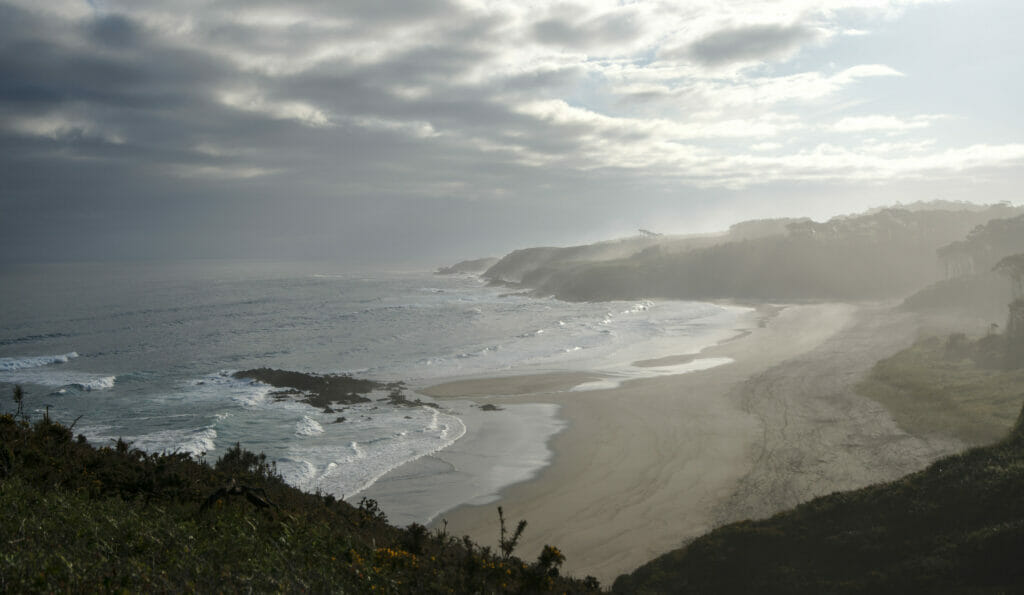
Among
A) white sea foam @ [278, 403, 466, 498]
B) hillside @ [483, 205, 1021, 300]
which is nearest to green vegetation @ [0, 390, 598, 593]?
white sea foam @ [278, 403, 466, 498]

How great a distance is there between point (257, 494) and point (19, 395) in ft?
15.0

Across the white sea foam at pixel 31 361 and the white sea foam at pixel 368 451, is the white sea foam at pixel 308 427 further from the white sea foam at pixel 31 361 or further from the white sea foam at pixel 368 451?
the white sea foam at pixel 31 361

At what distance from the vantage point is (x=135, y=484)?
7340 millimetres

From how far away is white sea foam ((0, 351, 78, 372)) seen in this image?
3509 cm

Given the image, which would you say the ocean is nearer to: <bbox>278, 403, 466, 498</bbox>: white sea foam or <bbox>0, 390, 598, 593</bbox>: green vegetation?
<bbox>278, 403, 466, 498</bbox>: white sea foam

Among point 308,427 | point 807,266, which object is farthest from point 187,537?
point 807,266

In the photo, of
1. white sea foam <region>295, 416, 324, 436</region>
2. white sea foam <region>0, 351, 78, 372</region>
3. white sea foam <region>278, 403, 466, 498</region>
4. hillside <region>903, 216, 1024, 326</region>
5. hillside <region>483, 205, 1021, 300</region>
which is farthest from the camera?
hillside <region>483, 205, 1021, 300</region>

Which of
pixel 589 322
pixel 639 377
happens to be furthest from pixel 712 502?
pixel 589 322

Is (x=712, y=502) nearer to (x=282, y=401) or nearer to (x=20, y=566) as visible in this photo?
(x=20, y=566)

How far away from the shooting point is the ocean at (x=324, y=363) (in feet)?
65.0

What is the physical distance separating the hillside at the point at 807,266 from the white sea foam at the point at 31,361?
211ft

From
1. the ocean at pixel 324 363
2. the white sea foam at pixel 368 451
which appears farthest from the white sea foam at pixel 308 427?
the white sea foam at pixel 368 451

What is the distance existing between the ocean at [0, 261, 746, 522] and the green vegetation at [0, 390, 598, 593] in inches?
83.5

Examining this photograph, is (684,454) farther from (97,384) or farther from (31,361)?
(31,361)
